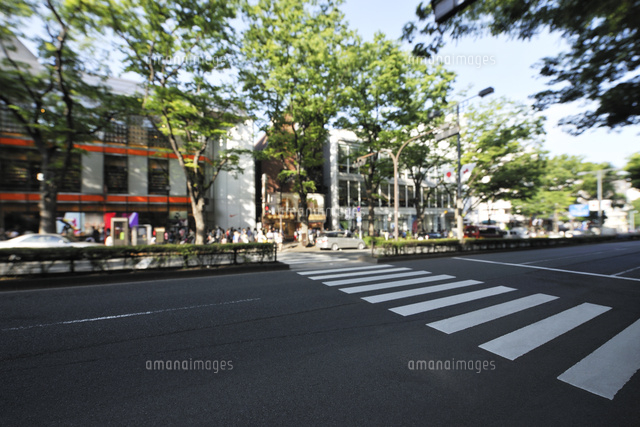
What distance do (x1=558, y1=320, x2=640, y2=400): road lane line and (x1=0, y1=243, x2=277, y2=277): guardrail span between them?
406 inches

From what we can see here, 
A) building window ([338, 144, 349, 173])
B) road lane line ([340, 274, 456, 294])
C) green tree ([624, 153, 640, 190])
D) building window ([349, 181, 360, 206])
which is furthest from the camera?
building window ([349, 181, 360, 206])

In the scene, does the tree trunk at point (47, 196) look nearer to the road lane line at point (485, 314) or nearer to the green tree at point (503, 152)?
the road lane line at point (485, 314)

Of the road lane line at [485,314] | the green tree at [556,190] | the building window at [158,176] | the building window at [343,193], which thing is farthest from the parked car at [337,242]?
the green tree at [556,190]

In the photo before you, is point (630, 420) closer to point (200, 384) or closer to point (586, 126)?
point (200, 384)

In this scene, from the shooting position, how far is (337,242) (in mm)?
21219

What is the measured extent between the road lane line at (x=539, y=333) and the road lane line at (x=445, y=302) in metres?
1.53

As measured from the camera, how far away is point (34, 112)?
10758mm

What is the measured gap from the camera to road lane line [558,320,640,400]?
3.05 metres

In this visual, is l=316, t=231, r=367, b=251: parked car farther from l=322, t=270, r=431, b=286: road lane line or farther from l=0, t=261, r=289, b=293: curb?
l=322, t=270, r=431, b=286: road lane line

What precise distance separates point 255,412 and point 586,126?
40.4 feet

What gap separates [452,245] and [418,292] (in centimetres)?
1133

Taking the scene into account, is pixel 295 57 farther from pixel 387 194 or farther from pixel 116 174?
pixel 387 194

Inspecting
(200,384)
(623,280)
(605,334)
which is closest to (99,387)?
(200,384)

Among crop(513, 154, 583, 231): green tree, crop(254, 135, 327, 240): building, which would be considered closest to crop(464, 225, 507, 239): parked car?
crop(513, 154, 583, 231): green tree
